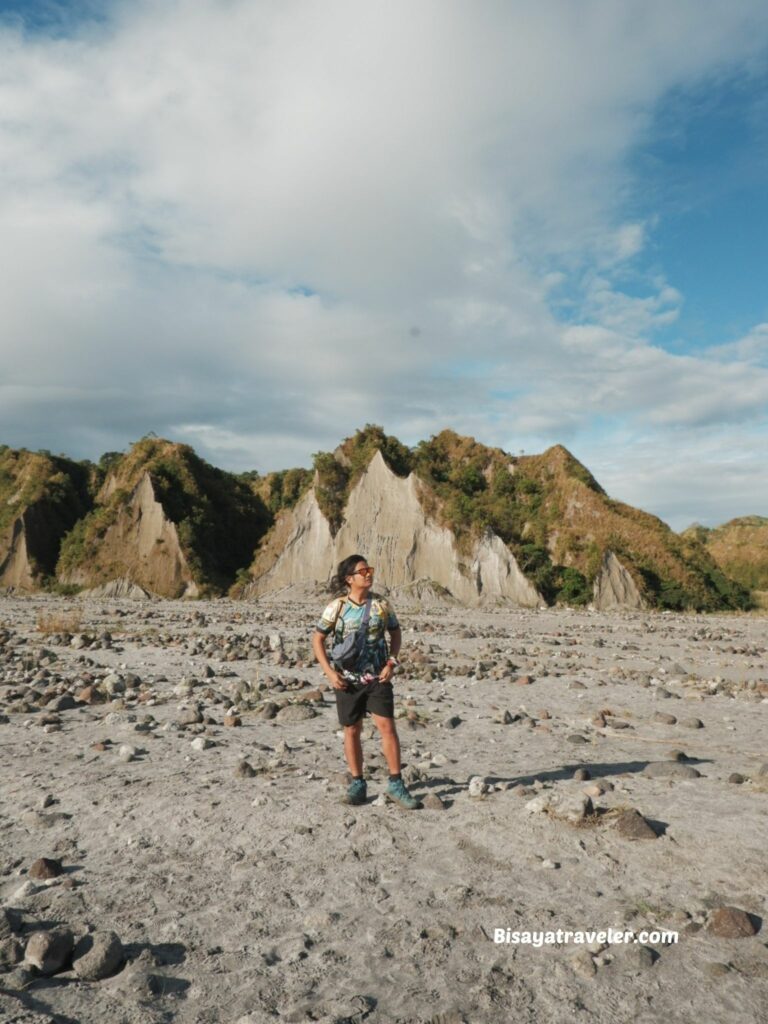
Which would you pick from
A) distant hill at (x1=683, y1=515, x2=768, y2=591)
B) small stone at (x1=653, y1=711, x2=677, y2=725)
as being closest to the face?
small stone at (x1=653, y1=711, x2=677, y2=725)

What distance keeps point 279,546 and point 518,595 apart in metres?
15.2

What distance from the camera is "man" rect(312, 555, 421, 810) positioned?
564cm

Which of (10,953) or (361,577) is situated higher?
(361,577)

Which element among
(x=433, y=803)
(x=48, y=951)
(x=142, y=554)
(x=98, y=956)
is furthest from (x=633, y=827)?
(x=142, y=554)

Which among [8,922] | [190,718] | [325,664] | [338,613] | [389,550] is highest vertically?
[389,550]

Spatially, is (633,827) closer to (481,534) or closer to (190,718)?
(190,718)

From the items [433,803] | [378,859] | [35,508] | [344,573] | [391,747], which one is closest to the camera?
[378,859]

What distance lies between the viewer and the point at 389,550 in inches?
1473

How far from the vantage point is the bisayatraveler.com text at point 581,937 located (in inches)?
141

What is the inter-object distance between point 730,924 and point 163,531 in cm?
4141

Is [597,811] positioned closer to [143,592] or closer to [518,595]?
[518,595]

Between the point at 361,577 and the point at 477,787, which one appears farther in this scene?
the point at 361,577

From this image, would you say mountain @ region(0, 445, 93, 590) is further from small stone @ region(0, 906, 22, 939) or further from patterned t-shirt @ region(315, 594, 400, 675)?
small stone @ region(0, 906, 22, 939)

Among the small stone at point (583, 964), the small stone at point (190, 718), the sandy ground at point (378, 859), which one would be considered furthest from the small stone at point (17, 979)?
the small stone at point (190, 718)
